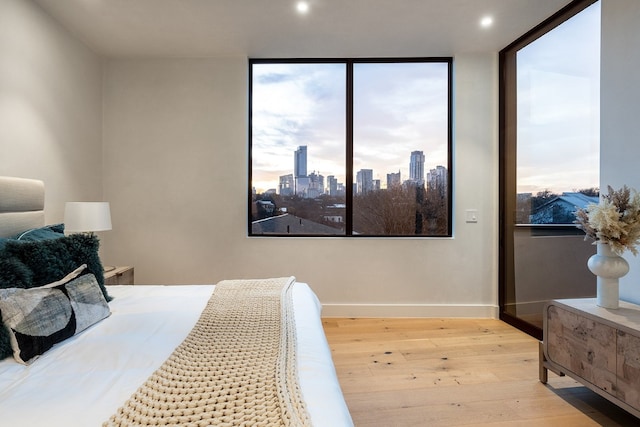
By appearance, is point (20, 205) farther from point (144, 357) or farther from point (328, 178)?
point (328, 178)

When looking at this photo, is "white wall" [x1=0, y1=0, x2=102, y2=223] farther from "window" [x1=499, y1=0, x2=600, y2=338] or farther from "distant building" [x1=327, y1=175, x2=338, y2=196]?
"window" [x1=499, y1=0, x2=600, y2=338]

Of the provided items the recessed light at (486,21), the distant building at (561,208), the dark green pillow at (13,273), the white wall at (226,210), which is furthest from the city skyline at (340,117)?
the dark green pillow at (13,273)

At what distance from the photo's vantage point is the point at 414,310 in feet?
10.8

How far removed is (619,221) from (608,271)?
10.9 inches

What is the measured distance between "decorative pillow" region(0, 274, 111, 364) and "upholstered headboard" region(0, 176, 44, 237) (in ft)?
3.11

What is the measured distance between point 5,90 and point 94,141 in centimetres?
96

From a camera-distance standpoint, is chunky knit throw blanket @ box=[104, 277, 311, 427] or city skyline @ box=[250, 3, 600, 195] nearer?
chunky knit throw blanket @ box=[104, 277, 311, 427]

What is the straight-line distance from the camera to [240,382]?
92cm

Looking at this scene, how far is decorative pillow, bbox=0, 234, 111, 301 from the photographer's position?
1.42 m

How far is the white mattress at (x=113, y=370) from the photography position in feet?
2.72

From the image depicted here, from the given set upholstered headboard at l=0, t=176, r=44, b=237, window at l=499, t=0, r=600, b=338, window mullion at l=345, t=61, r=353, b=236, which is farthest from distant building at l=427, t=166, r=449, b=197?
upholstered headboard at l=0, t=176, r=44, b=237

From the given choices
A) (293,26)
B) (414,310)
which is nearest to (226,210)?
(293,26)

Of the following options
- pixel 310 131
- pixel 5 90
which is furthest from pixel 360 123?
pixel 5 90

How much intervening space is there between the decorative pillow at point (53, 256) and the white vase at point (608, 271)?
2.65m
